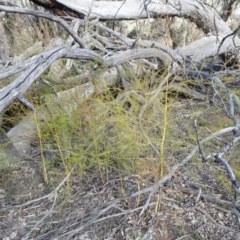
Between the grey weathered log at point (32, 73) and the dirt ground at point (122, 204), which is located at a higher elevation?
the grey weathered log at point (32, 73)

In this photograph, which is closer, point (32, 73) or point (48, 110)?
point (32, 73)

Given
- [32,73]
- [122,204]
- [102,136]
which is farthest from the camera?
[102,136]

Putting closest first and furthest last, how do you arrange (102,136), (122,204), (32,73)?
(32,73)
(122,204)
(102,136)

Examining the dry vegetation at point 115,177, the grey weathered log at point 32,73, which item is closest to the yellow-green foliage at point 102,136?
the dry vegetation at point 115,177

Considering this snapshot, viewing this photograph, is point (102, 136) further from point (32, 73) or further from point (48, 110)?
point (32, 73)

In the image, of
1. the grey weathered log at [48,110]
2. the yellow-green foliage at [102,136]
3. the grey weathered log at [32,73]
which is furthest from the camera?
the grey weathered log at [48,110]

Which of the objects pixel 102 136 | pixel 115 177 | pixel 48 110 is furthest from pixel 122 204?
pixel 48 110

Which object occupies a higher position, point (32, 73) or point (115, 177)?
point (32, 73)

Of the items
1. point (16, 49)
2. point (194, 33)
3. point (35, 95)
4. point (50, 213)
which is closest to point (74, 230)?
point (50, 213)

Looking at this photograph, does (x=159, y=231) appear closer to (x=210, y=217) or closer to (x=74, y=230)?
(x=210, y=217)

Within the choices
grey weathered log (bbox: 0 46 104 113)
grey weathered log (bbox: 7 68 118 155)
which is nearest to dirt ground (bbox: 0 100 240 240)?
grey weathered log (bbox: 7 68 118 155)

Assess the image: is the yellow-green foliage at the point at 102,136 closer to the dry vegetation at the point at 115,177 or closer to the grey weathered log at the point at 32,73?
the dry vegetation at the point at 115,177

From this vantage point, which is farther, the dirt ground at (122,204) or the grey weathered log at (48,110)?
the grey weathered log at (48,110)

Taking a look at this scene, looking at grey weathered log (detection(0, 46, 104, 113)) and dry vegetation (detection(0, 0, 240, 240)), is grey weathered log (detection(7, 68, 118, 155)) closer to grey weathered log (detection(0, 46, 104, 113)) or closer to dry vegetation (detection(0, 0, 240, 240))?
dry vegetation (detection(0, 0, 240, 240))
